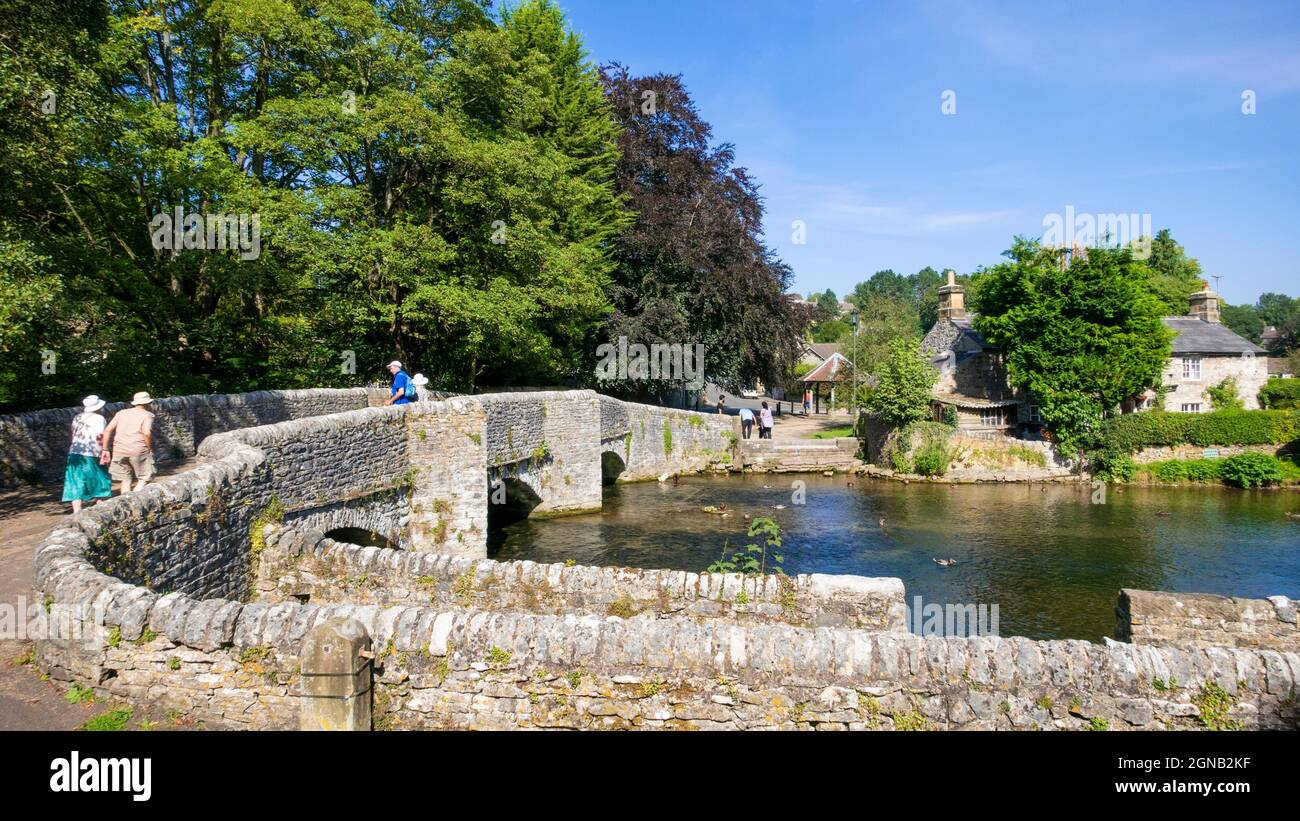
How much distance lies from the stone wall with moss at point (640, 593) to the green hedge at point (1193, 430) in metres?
28.5

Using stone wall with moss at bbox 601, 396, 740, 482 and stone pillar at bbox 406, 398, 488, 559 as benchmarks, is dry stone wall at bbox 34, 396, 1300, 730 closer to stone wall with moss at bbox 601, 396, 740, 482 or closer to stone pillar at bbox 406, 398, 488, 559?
stone pillar at bbox 406, 398, 488, 559

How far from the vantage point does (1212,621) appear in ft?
27.5

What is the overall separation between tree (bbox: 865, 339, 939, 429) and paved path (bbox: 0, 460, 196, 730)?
28.2m

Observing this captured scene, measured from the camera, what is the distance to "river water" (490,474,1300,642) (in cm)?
1569

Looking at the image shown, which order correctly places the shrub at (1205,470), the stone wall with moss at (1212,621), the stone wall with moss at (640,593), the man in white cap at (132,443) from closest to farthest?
the stone wall with moss at (640,593) → the stone wall with moss at (1212,621) → the man in white cap at (132,443) → the shrub at (1205,470)

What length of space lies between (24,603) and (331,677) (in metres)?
3.69

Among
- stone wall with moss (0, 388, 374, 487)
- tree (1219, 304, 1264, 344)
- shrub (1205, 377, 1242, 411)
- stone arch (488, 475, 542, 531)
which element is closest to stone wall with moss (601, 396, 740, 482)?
stone arch (488, 475, 542, 531)

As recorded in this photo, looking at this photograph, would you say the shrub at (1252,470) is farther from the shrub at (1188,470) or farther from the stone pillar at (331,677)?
the stone pillar at (331,677)

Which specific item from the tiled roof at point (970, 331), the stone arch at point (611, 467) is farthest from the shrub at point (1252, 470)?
the stone arch at point (611, 467)

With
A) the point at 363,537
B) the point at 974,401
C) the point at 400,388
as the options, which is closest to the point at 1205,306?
the point at 974,401

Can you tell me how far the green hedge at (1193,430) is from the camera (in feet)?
96.9

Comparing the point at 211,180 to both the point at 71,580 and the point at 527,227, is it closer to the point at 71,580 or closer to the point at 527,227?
the point at 527,227

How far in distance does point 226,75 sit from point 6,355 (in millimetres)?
11176
